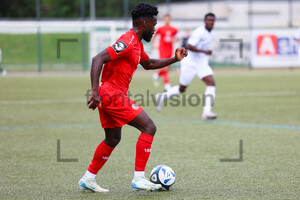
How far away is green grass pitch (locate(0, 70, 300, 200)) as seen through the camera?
5.42 metres

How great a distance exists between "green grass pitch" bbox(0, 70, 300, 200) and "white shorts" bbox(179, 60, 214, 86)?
906 mm

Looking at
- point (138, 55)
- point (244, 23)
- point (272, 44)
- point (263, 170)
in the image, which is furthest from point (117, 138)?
point (244, 23)

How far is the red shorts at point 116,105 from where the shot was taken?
5.21 meters

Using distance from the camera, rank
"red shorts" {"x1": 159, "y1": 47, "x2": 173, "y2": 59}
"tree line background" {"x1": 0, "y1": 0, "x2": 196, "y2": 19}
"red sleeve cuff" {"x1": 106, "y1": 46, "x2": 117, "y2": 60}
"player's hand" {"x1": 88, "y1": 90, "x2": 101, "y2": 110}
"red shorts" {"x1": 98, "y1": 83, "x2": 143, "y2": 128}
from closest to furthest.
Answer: "player's hand" {"x1": 88, "y1": 90, "x2": 101, "y2": 110} < "red sleeve cuff" {"x1": 106, "y1": 46, "x2": 117, "y2": 60} < "red shorts" {"x1": 98, "y1": 83, "x2": 143, "y2": 128} < "red shorts" {"x1": 159, "y1": 47, "x2": 173, "y2": 59} < "tree line background" {"x1": 0, "y1": 0, "x2": 196, "y2": 19}

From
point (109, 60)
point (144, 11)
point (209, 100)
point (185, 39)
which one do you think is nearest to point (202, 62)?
point (209, 100)

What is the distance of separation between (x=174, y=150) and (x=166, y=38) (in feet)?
36.4

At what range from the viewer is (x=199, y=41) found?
1124cm

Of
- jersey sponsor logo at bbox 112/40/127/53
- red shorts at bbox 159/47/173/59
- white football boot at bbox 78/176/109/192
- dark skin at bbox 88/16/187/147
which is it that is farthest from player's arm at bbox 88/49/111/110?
red shorts at bbox 159/47/173/59

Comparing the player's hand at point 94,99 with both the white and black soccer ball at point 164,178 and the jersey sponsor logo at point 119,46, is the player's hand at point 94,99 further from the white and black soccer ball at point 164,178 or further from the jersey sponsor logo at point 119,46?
the white and black soccer ball at point 164,178

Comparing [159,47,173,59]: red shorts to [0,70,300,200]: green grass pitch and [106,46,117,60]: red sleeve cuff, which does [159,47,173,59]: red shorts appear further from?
[106,46,117,60]: red sleeve cuff

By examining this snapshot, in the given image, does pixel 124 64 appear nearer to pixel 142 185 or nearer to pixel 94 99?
pixel 94 99

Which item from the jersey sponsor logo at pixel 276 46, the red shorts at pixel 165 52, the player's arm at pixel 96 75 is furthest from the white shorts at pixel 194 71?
the jersey sponsor logo at pixel 276 46

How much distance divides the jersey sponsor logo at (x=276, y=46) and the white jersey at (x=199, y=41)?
671 inches

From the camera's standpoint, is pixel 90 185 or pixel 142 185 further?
pixel 90 185
